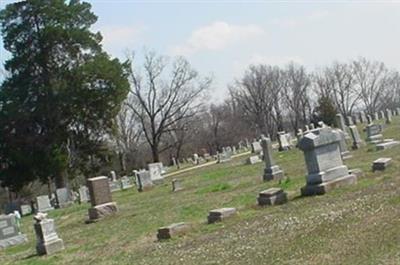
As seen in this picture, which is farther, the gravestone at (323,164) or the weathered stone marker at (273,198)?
the gravestone at (323,164)

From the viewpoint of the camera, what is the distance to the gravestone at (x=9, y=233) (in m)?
17.9

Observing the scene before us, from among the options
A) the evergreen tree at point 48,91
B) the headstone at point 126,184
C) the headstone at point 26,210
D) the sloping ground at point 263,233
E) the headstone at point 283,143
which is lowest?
the sloping ground at point 263,233

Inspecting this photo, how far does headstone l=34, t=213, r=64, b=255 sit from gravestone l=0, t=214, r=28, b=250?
13.9 ft

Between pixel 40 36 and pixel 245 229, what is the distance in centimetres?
3172

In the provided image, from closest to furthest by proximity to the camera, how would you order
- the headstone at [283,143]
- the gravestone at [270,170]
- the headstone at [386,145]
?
the gravestone at [270,170], the headstone at [386,145], the headstone at [283,143]

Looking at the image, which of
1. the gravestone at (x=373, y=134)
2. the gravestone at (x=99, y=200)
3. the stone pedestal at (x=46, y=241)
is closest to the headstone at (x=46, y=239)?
the stone pedestal at (x=46, y=241)

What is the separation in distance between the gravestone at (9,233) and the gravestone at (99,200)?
2323 mm

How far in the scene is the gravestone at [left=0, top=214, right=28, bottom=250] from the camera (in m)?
17.9

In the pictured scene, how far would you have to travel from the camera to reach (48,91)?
39.0 m

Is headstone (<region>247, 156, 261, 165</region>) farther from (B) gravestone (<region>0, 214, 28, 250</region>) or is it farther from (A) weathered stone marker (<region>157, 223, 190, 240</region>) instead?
(A) weathered stone marker (<region>157, 223, 190, 240</region>)

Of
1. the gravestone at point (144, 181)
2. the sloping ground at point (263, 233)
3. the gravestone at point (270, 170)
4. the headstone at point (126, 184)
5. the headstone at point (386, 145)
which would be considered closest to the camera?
the sloping ground at point (263, 233)

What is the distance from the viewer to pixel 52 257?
517 inches

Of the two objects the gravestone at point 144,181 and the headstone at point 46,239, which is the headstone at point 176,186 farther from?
the headstone at point 46,239

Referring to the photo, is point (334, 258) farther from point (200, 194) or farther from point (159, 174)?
point (159, 174)
